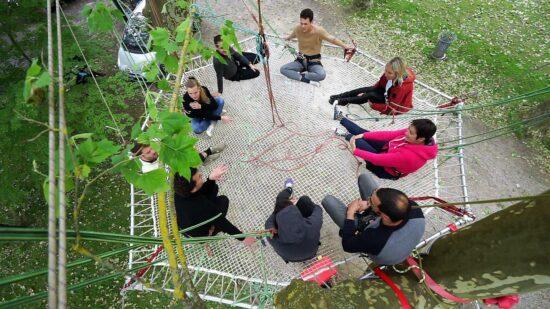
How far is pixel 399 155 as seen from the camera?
3020 millimetres

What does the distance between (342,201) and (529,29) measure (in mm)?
6323

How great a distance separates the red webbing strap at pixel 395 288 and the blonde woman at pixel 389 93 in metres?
2.10

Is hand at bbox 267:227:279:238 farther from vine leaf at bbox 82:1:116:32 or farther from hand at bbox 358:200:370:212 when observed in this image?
vine leaf at bbox 82:1:116:32

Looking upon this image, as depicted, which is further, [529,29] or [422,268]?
[529,29]

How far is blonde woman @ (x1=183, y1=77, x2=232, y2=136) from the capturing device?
364 cm

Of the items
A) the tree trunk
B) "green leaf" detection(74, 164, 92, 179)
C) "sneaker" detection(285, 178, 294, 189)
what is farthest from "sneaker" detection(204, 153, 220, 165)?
"green leaf" detection(74, 164, 92, 179)

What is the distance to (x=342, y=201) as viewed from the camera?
3.24 m

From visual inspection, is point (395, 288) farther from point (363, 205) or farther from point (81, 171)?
point (81, 171)

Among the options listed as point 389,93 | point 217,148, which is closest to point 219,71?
point 217,148

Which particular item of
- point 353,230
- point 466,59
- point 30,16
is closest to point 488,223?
point 353,230

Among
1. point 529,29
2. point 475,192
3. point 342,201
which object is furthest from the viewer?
point 529,29

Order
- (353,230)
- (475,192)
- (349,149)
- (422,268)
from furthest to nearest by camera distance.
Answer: (475,192) → (349,149) → (353,230) → (422,268)

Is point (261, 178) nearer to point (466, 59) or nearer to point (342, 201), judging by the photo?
point (342, 201)

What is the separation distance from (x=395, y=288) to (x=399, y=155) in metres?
1.35
